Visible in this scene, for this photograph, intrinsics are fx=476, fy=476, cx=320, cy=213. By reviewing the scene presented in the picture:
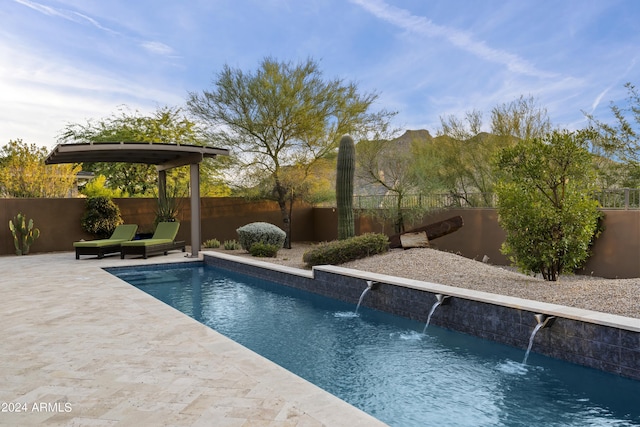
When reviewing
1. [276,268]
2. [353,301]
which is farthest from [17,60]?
[353,301]

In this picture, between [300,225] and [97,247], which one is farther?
[300,225]

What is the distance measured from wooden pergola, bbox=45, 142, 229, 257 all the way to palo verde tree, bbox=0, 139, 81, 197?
7720 mm

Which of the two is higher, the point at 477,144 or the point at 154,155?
the point at 477,144

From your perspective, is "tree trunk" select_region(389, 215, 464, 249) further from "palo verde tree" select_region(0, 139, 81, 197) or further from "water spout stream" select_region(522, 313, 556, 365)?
"palo verde tree" select_region(0, 139, 81, 197)

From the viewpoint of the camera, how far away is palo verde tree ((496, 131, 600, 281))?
6781 millimetres

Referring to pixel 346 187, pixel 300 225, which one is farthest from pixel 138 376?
pixel 300 225

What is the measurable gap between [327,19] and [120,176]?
15550 mm

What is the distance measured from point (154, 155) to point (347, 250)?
6800 mm

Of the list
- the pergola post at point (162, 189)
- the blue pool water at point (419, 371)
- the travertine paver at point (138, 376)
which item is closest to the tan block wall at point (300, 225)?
the pergola post at point (162, 189)

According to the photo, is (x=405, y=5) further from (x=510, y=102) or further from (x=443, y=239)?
(x=443, y=239)

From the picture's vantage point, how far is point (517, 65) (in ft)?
55.7

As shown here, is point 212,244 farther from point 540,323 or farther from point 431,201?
point 540,323

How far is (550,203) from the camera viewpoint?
275 inches

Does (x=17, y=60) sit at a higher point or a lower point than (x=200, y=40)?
lower
